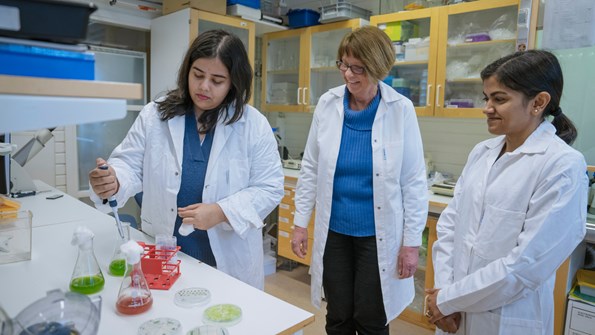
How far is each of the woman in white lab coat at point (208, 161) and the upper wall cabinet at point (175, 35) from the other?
1.55 m

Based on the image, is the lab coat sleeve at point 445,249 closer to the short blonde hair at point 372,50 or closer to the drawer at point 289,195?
the short blonde hair at point 372,50

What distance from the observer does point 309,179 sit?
6.24 feet

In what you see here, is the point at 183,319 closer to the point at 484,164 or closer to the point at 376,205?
the point at 376,205

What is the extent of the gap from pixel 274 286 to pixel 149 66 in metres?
2.13

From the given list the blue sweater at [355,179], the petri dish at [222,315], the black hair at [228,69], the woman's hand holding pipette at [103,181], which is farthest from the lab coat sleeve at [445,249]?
the woman's hand holding pipette at [103,181]

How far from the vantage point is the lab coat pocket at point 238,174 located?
153cm

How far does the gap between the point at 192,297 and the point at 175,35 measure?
2.44 metres

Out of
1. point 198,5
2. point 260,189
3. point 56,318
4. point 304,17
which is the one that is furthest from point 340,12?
point 56,318

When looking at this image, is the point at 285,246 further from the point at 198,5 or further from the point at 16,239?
the point at 16,239

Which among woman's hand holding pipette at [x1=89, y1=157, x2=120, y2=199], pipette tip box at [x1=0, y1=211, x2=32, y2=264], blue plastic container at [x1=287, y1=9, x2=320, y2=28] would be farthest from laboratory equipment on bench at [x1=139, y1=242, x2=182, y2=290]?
blue plastic container at [x1=287, y1=9, x2=320, y2=28]

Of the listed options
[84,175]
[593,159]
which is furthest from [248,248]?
[84,175]

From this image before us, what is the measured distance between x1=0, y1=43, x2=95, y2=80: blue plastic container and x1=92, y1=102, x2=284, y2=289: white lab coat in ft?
2.56

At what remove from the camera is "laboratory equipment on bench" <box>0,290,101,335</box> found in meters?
0.72

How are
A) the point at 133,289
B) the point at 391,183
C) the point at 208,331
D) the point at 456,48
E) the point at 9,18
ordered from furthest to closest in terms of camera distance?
the point at 456,48 → the point at 391,183 → the point at 133,289 → the point at 208,331 → the point at 9,18
